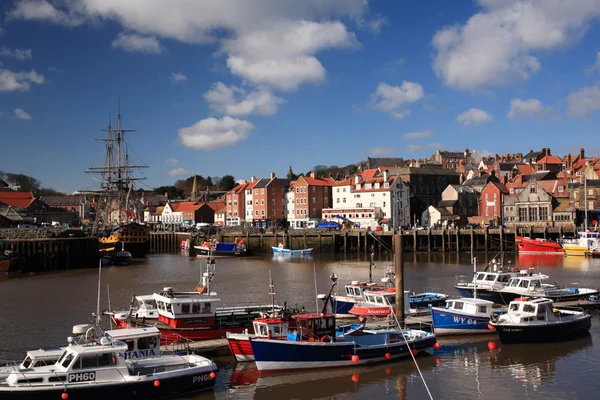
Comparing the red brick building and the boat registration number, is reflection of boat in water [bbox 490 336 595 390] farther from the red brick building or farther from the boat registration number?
the red brick building

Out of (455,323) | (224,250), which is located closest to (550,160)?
(224,250)

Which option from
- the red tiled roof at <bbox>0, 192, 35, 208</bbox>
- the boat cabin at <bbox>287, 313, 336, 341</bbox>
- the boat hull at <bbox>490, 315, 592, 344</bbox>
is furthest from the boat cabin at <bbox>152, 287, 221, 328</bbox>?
the red tiled roof at <bbox>0, 192, 35, 208</bbox>

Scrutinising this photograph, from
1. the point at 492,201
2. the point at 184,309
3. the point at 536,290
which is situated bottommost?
the point at 536,290

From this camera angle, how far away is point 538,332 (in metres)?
24.9

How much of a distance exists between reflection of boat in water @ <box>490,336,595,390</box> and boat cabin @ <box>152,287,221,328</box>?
11.3 meters

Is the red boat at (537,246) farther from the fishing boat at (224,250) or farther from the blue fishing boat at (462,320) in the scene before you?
the blue fishing boat at (462,320)

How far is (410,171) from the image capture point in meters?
98.0

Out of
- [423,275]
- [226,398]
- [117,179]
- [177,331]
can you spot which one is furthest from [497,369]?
[117,179]

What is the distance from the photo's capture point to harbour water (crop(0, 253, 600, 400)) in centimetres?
1969

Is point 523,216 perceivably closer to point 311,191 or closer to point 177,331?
point 311,191

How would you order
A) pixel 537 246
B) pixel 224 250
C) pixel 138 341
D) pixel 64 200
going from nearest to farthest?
1. pixel 138 341
2. pixel 537 246
3. pixel 224 250
4. pixel 64 200

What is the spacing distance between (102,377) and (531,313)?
17206 millimetres

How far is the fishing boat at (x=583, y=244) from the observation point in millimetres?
64375

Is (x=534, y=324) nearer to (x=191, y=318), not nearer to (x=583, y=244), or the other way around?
(x=191, y=318)
